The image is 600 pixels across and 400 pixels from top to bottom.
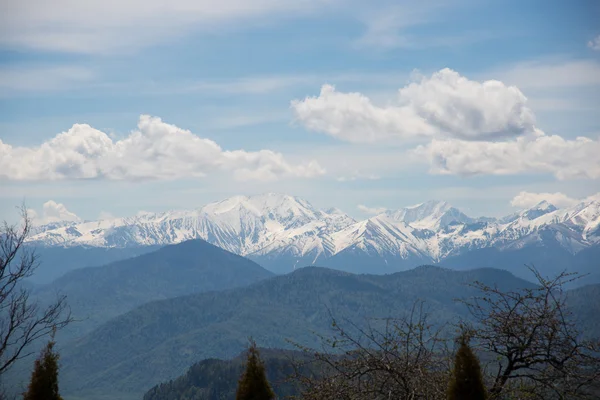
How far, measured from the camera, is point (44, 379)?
23.9 m

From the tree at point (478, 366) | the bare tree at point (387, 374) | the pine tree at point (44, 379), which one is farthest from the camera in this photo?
the pine tree at point (44, 379)

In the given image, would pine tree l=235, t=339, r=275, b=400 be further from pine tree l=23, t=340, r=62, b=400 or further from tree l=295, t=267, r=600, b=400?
pine tree l=23, t=340, r=62, b=400

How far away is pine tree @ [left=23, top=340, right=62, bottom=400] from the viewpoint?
23.7 m

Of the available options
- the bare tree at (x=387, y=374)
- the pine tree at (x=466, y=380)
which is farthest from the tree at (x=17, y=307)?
the pine tree at (x=466, y=380)

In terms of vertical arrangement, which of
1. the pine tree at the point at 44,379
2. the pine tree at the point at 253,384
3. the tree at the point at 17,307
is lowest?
the pine tree at the point at 253,384

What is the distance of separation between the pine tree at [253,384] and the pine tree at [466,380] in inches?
357

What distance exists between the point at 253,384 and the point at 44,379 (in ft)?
25.7

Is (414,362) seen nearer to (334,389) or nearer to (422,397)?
(422,397)

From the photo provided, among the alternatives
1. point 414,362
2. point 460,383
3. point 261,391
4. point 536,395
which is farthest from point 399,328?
point 261,391

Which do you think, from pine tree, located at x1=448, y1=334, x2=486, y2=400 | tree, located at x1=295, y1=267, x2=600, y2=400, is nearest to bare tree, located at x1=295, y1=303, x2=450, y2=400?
tree, located at x1=295, y1=267, x2=600, y2=400

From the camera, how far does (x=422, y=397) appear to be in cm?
1862

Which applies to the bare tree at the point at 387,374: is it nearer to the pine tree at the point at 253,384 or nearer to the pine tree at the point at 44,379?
the pine tree at the point at 253,384

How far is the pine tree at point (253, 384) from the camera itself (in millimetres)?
24234

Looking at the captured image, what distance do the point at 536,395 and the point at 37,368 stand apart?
57.3ft
